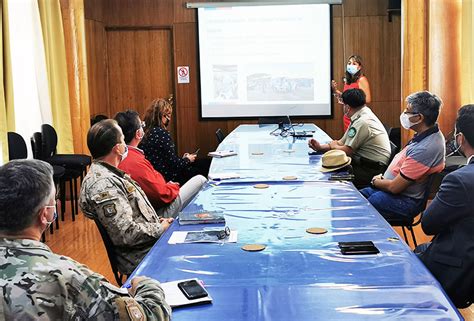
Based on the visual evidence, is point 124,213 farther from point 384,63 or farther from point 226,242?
point 384,63

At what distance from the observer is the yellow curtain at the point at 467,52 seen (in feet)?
18.7

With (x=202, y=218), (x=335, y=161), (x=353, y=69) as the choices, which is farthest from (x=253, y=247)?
(x=353, y=69)

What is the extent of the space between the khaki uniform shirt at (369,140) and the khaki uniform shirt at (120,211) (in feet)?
7.75

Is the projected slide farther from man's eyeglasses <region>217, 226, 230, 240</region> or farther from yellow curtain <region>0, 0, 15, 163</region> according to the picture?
man's eyeglasses <region>217, 226, 230, 240</region>

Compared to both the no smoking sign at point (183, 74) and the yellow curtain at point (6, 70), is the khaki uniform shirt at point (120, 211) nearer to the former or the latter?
the yellow curtain at point (6, 70)

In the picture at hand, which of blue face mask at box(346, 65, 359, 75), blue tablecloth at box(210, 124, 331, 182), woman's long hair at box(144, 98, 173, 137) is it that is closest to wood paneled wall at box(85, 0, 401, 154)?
blue face mask at box(346, 65, 359, 75)

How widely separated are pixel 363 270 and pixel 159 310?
0.76m

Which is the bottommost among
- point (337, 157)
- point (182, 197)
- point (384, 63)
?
point (182, 197)

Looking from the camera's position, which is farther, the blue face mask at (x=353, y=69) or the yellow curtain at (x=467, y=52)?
the blue face mask at (x=353, y=69)

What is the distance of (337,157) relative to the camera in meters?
3.98

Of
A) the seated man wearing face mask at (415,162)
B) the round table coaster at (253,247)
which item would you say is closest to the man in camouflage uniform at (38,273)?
the round table coaster at (253,247)

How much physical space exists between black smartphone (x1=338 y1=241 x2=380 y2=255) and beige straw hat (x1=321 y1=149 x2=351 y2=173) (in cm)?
170

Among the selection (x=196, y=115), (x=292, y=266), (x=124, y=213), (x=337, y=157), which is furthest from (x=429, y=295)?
(x=196, y=115)

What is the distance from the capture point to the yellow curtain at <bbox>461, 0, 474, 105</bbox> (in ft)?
18.7
